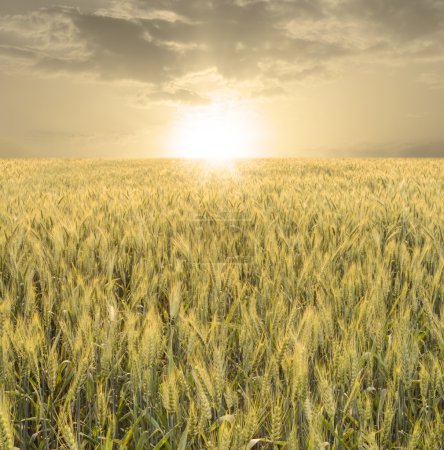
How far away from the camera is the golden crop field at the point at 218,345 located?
1.07 m

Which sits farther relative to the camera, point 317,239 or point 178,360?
point 317,239

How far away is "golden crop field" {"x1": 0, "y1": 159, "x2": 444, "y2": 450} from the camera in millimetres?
1067

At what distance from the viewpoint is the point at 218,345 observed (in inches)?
55.3

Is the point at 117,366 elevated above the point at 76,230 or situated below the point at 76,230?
below

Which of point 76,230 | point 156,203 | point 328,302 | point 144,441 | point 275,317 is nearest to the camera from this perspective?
point 144,441

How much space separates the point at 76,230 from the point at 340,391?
188cm

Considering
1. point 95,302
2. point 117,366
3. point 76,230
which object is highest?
point 76,230

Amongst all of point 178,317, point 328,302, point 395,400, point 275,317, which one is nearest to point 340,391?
point 395,400

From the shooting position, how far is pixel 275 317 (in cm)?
145

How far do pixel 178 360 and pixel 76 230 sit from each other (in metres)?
1.49

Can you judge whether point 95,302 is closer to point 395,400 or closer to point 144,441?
point 144,441

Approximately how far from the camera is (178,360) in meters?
1.38

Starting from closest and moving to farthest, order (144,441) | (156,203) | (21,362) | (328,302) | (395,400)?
(144,441) < (395,400) < (21,362) < (328,302) < (156,203)

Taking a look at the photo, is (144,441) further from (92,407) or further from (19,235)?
(19,235)
